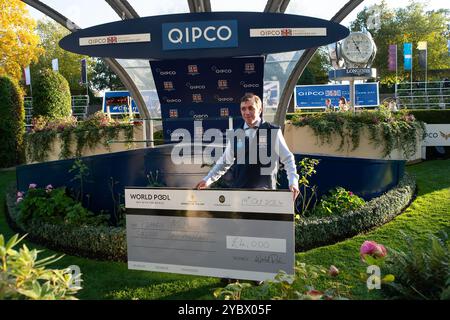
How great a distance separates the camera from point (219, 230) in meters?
3.32

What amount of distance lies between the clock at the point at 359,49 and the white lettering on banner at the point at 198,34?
977 cm

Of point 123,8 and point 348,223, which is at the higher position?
point 123,8

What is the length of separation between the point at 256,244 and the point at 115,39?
812 centimetres

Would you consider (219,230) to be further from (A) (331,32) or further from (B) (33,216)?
(A) (331,32)

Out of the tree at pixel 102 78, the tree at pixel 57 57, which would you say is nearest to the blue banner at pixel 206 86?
the tree at pixel 57 57

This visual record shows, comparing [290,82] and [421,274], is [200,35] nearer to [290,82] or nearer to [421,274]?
[290,82]

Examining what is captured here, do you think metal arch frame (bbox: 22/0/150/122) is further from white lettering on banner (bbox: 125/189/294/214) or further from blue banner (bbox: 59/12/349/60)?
white lettering on banner (bbox: 125/189/294/214)

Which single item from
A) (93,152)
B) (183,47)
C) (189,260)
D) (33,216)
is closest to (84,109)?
(93,152)

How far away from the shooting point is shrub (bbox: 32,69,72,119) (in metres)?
16.8

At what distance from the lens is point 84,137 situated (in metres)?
11.8

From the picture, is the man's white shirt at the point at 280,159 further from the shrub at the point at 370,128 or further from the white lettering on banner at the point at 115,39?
the shrub at the point at 370,128

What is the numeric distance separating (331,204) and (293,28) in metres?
4.59

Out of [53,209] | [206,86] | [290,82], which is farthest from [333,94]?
[53,209]

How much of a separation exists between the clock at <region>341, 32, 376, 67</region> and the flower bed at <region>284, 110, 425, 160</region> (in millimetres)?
6959
